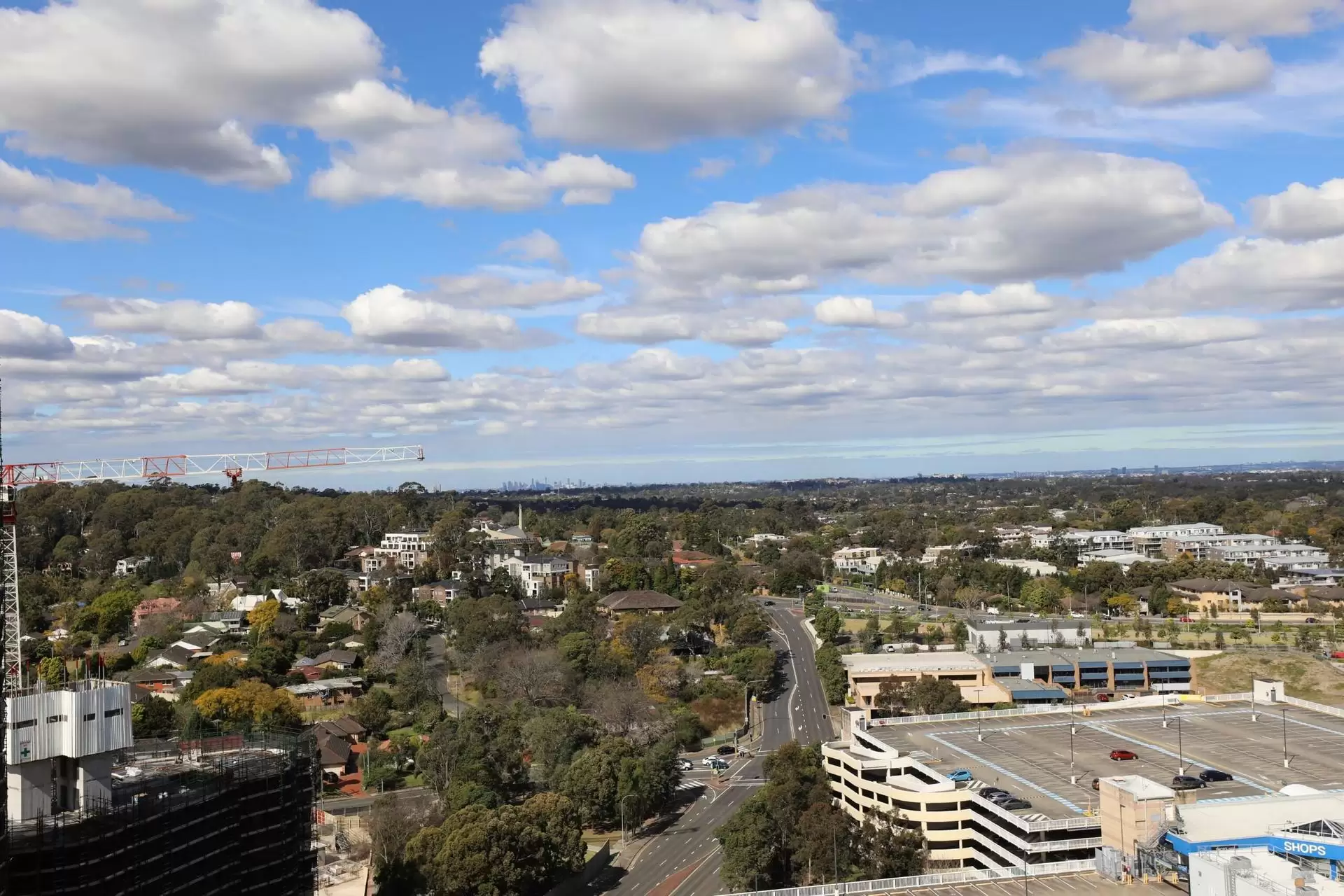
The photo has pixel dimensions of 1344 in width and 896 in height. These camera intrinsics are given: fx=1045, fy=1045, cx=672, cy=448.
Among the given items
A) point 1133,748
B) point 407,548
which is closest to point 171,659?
point 407,548

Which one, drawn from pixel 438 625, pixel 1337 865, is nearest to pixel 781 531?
pixel 438 625

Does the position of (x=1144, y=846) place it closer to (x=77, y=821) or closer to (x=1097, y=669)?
(x=77, y=821)

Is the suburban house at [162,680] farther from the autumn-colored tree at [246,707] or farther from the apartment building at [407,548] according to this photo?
the apartment building at [407,548]

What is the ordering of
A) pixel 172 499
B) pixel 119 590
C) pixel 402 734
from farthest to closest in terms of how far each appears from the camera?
pixel 172 499 → pixel 119 590 → pixel 402 734

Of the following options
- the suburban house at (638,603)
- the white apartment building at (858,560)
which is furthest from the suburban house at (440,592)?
the white apartment building at (858,560)

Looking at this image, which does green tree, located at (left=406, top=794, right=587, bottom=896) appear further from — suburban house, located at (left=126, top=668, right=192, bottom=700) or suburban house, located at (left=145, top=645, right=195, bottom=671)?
suburban house, located at (left=145, top=645, right=195, bottom=671)
